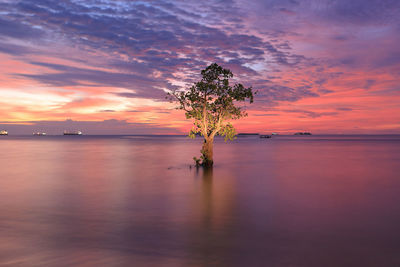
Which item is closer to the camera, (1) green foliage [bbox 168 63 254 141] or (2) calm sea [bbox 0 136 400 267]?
(2) calm sea [bbox 0 136 400 267]

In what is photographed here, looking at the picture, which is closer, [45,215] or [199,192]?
[45,215]

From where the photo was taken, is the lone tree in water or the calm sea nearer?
the calm sea

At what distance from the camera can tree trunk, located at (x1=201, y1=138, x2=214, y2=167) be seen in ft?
109

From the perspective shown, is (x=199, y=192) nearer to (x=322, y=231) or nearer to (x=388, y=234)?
(x=322, y=231)

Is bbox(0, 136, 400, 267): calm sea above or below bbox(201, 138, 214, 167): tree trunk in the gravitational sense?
below

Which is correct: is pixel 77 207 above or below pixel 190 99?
below

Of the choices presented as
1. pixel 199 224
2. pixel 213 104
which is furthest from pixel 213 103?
pixel 199 224

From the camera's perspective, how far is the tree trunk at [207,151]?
33256mm

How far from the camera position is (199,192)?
73.5 feet

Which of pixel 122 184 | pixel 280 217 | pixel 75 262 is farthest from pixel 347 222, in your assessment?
pixel 122 184

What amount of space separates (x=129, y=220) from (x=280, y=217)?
771 cm

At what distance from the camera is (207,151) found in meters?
34.5

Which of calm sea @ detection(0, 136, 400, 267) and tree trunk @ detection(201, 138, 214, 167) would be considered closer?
calm sea @ detection(0, 136, 400, 267)

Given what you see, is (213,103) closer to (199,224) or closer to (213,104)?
(213,104)
